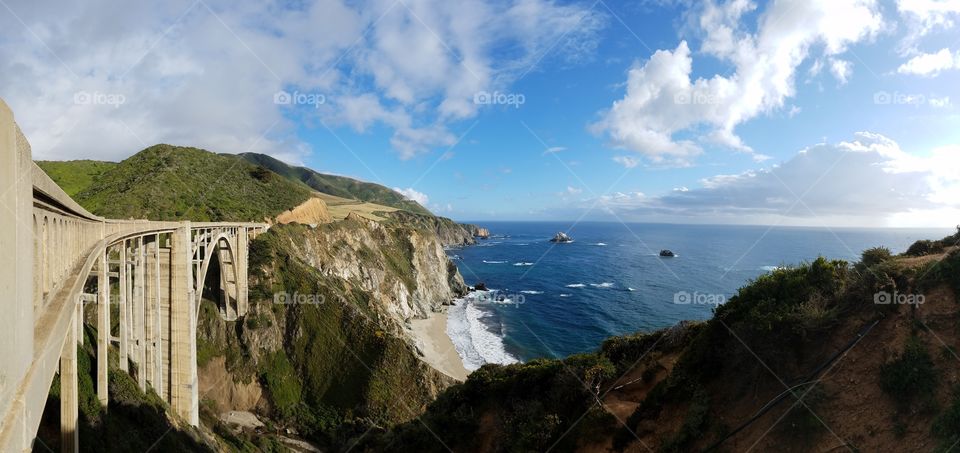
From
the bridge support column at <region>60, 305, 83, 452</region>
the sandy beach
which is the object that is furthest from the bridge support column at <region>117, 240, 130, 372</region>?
the sandy beach

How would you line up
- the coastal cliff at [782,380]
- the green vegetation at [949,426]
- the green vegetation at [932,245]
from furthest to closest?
the green vegetation at [932,245] → the coastal cliff at [782,380] → the green vegetation at [949,426]

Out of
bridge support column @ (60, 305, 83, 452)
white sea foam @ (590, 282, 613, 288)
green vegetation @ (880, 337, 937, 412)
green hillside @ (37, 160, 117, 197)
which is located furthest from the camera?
white sea foam @ (590, 282, 613, 288)

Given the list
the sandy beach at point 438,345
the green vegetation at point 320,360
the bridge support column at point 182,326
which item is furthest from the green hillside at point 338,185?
the bridge support column at point 182,326

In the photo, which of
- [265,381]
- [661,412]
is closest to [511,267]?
[265,381]

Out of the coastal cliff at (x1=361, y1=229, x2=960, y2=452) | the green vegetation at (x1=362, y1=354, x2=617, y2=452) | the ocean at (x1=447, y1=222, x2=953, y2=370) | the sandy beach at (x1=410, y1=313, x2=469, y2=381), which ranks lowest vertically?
the sandy beach at (x1=410, y1=313, x2=469, y2=381)

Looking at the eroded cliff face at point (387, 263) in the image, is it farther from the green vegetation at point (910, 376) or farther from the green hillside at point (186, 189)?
the green vegetation at point (910, 376)

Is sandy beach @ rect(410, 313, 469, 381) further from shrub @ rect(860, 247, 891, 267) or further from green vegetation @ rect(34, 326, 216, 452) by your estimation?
shrub @ rect(860, 247, 891, 267)

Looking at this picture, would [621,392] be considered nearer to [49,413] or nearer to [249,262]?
[49,413]
